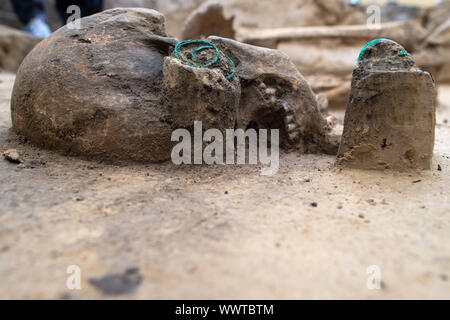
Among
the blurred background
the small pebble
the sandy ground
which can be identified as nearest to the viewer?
the sandy ground

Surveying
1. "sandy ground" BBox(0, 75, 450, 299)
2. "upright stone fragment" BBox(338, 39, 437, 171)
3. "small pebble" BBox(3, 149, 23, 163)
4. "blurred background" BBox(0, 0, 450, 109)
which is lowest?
"sandy ground" BBox(0, 75, 450, 299)

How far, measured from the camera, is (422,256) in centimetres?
120

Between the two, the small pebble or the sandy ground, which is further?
the small pebble

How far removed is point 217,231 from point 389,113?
45.5 inches

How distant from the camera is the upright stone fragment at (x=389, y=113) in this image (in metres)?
1.86

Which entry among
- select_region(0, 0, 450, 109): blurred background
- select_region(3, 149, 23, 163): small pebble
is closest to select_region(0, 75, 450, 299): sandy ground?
select_region(3, 149, 23, 163): small pebble

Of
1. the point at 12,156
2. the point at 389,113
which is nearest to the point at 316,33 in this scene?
the point at 389,113

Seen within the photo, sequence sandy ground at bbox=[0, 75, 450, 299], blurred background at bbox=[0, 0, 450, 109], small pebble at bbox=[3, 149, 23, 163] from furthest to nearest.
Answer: blurred background at bbox=[0, 0, 450, 109]
small pebble at bbox=[3, 149, 23, 163]
sandy ground at bbox=[0, 75, 450, 299]

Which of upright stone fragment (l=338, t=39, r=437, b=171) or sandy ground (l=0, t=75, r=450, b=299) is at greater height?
upright stone fragment (l=338, t=39, r=437, b=171)

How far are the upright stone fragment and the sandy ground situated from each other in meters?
0.10

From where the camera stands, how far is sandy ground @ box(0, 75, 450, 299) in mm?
1054

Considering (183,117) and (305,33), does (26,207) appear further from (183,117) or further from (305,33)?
(305,33)

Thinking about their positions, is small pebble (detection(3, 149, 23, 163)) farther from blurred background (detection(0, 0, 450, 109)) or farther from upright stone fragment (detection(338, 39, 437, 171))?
blurred background (detection(0, 0, 450, 109))

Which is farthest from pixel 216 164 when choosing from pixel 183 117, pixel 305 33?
pixel 305 33
